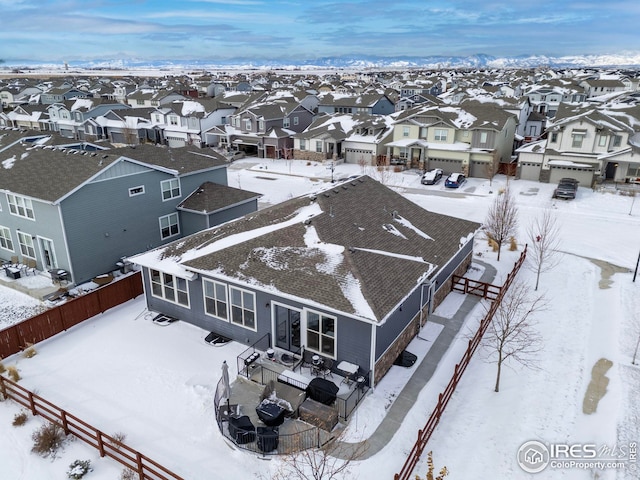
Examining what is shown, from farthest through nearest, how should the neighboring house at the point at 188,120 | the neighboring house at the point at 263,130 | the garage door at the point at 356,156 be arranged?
the neighboring house at the point at 188,120 < the neighboring house at the point at 263,130 < the garage door at the point at 356,156

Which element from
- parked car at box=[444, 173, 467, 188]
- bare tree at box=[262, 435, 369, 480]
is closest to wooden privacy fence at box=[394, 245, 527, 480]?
bare tree at box=[262, 435, 369, 480]

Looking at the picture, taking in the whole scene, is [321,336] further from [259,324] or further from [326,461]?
[326,461]

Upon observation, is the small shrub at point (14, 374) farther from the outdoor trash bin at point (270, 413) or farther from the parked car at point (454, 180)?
the parked car at point (454, 180)

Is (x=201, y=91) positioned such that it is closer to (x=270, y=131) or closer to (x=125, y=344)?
(x=270, y=131)

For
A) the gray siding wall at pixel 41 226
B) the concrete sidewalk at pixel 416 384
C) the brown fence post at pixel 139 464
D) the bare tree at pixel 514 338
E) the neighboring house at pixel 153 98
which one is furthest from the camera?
the neighboring house at pixel 153 98

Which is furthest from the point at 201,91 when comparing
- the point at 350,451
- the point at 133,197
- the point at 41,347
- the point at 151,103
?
the point at 350,451

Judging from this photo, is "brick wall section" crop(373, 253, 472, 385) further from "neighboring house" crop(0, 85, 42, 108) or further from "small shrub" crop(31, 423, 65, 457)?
"neighboring house" crop(0, 85, 42, 108)

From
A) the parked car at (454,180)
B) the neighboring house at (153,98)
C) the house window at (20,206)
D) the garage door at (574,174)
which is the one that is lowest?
the parked car at (454,180)

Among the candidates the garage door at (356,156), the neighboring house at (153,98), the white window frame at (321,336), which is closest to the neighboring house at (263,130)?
the garage door at (356,156)
